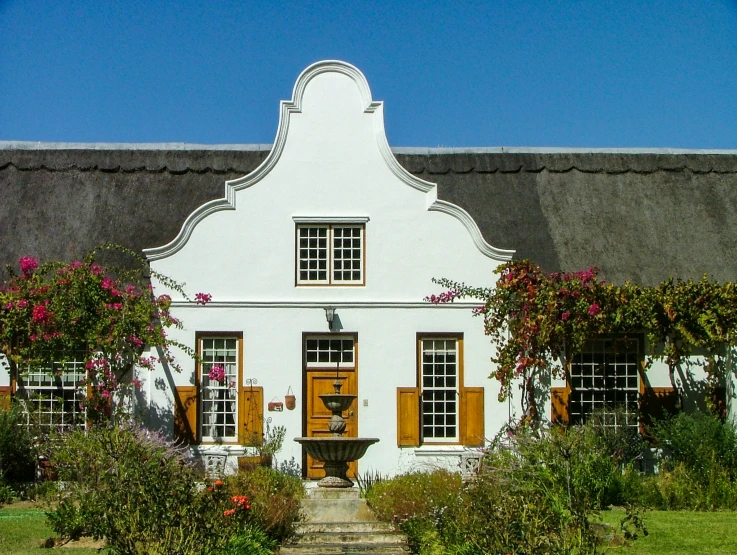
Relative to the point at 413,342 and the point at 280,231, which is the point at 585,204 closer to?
the point at 413,342

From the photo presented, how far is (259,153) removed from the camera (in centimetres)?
2094

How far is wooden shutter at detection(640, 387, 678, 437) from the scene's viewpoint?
18.2 m

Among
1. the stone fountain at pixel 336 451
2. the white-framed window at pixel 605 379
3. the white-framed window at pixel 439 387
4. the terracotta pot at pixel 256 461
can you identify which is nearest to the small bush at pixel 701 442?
the white-framed window at pixel 605 379

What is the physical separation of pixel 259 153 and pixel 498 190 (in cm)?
476

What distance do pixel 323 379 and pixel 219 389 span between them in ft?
5.79

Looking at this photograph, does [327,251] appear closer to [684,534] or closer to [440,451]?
[440,451]

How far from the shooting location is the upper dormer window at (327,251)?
18.2 metres

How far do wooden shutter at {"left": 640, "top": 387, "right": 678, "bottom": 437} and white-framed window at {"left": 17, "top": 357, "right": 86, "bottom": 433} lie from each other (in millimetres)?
9449

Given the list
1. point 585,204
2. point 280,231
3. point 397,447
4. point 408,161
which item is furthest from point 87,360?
point 585,204

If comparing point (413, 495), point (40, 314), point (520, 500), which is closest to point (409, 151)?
point (40, 314)

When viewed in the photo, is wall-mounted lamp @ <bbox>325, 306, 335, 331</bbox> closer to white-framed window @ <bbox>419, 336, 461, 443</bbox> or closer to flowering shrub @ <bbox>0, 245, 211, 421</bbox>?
white-framed window @ <bbox>419, 336, 461, 443</bbox>

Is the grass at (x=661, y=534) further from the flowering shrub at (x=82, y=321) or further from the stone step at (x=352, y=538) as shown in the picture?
the flowering shrub at (x=82, y=321)

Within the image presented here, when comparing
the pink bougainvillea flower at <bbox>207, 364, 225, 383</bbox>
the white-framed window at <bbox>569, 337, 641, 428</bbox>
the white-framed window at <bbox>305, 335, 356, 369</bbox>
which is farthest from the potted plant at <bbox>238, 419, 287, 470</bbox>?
the white-framed window at <bbox>569, 337, 641, 428</bbox>

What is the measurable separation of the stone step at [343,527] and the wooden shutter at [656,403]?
262 inches
